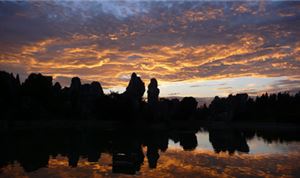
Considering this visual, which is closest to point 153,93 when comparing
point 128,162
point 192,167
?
point 192,167


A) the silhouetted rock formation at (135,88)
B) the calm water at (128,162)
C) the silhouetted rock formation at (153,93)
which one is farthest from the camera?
the silhouetted rock formation at (153,93)

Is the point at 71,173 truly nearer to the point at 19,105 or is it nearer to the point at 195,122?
the point at 19,105

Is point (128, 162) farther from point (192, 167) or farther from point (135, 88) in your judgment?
point (135, 88)

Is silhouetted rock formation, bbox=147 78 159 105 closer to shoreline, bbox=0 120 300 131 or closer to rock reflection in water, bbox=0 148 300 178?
shoreline, bbox=0 120 300 131

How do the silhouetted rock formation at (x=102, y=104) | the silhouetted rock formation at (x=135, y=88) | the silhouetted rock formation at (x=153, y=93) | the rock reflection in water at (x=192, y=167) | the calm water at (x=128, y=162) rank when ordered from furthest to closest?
the silhouetted rock formation at (x=153, y=93)
the silhouetted rock formation at (x=135, y=88)
the silhouetted rock formation at (x=102, y=104)
the calm water at (x=128, y=162)
the rock reflection in water at (x=192, y=167)

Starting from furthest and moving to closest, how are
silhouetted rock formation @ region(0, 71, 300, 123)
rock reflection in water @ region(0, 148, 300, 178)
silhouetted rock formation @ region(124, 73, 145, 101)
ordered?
silhouetted rock formation @ region(124, 73, 145, 101)
silhouetted rock formation @ region(0, 71, 300, 123)
rock reflection in water @ region(0, 148, 300, 178)

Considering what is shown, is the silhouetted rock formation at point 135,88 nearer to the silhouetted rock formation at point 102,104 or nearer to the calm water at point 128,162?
the silhouetted rock formation at point 102,104

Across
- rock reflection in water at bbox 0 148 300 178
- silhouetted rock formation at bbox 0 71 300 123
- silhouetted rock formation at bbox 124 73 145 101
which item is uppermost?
silhouetted rock formation at bbox 124 73 145 101

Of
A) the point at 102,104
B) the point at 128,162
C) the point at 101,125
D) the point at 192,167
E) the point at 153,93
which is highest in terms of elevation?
the point at 153,93

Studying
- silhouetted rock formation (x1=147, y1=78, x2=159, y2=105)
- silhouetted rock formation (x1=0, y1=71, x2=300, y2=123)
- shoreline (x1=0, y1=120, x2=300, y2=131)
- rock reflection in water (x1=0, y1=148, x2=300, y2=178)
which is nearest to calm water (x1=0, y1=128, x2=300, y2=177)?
rock reflection in water (x1=0, y1=148, x2=300, y2=178)

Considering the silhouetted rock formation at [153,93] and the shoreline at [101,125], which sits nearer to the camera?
the shoreline at [101,125]

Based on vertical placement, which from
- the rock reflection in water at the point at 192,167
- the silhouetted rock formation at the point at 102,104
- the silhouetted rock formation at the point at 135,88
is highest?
the silhouetted rock formation at the point at 135,88

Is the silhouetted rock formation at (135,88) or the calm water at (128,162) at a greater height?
the silhouetted rock formation at (135,88)

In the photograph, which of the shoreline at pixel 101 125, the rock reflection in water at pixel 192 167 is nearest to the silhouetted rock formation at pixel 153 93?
the shoreline at pixel 101 125
